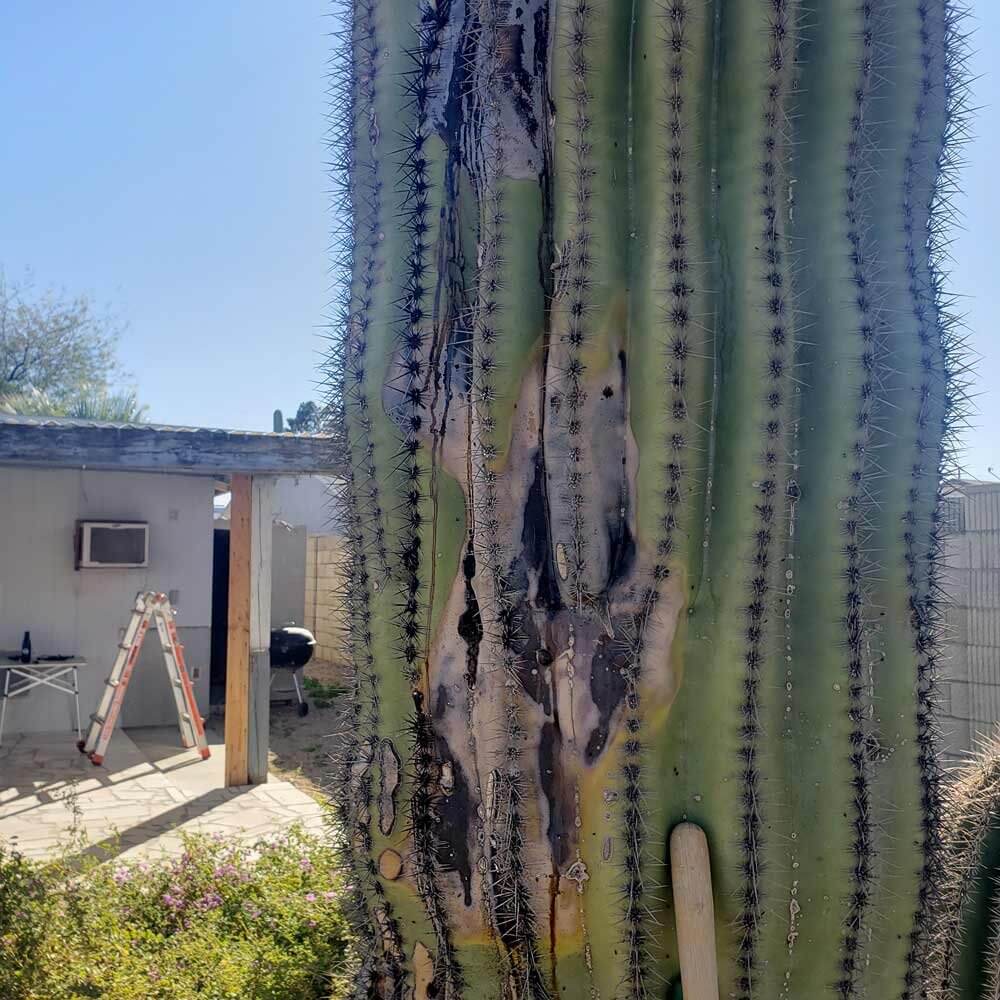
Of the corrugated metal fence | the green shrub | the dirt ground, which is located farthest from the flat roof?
the corrugated metal fence

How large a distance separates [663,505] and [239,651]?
7.68 metres

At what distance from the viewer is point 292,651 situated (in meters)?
13.3

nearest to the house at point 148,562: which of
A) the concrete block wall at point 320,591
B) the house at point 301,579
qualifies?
the house at point 301,579

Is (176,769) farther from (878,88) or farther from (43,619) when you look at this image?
(878,88)

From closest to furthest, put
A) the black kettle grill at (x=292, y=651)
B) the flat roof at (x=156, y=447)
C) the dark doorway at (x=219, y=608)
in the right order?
the flat roof at (x=156, y=447) < the black kettle grill at (x=292, y=651) < the dark doorway at (x=219, y=608)

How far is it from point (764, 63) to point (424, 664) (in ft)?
4.15

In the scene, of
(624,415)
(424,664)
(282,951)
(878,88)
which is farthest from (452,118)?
(282,951)

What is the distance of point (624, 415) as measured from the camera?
1745mm

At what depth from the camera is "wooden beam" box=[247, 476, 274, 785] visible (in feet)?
29.0

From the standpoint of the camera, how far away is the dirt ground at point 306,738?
9.45m

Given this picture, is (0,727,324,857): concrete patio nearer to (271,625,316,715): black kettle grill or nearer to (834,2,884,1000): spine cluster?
(271,625,316,715): black kettle grill

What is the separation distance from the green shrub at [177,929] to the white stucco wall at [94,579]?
6.15 meters

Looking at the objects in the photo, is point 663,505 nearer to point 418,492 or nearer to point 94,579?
point 418,492

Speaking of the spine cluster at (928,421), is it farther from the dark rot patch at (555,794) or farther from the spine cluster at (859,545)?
the dark rot patch at (555,794)
